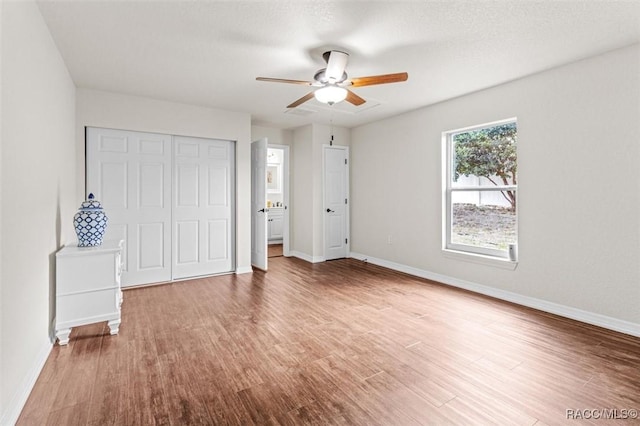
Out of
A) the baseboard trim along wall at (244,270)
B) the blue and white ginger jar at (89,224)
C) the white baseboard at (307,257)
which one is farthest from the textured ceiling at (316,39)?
the white baseboard at (307,257)

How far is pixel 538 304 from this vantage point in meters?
3.32

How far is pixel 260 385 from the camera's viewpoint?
1.99m

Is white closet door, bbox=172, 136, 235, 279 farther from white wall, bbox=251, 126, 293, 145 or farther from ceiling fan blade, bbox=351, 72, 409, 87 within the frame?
ceiling fan blade, bbox=351, 72, 409, 87

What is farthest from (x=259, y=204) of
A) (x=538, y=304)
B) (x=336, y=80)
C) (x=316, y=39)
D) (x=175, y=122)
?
(x=538, y=304)

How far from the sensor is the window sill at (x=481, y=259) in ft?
11.8

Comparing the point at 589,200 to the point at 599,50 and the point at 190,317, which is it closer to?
the point at 599,50

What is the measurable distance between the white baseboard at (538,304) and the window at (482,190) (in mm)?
422

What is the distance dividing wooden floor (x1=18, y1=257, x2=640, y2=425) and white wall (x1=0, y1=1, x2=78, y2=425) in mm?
277

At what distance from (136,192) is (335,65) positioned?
3.05 metres

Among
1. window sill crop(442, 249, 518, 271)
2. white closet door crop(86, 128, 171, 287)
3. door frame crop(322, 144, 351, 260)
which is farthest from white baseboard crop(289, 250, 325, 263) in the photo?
white closet door crop(86, 128, 171, 287)

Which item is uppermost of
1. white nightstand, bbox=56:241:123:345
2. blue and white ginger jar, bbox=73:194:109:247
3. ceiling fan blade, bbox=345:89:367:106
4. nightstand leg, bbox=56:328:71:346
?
ceiling fan blade, bbox=345:89:367:106

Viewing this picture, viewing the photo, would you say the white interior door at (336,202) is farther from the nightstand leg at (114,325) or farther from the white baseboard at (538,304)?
the nightstand leg at (114,325)

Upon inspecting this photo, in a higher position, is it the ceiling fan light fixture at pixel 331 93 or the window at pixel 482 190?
the ceiling fan light fixture at pixel 331 93

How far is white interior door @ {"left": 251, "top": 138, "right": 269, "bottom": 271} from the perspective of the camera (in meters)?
5.02
